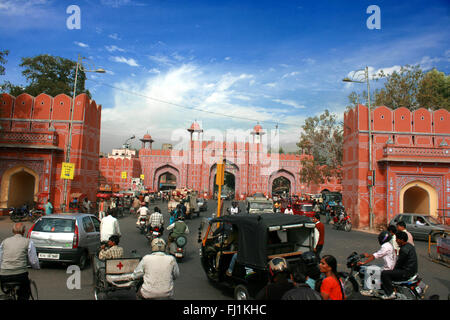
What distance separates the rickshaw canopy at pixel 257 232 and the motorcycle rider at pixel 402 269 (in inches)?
57.9

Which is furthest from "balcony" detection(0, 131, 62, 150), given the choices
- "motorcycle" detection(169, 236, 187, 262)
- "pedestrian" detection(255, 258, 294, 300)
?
"pedestrian" detection(255, 258, 294, 300)

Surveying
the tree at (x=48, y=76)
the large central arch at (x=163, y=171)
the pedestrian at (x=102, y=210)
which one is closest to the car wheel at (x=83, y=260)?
the pedestrian at (x=102, y=210)

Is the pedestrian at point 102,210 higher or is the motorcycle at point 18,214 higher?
the pedestrian at point 102,210

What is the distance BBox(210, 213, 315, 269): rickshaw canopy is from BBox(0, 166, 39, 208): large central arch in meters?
17.7

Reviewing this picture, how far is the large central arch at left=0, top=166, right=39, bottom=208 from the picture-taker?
19.2 meters

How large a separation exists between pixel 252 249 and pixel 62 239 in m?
4.67

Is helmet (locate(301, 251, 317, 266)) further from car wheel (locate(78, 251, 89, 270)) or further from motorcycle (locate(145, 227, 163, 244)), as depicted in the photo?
car wheel (locate(78, 251, 89, 270))

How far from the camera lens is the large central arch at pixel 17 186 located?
1925 cm

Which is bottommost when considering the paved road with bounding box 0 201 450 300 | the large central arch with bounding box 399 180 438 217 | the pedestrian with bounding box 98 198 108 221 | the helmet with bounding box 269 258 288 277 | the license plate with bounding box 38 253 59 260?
the paved road with bounding box 0 201 450 300

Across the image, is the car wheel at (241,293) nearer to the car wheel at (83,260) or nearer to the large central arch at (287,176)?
the car wheel at (83,260)

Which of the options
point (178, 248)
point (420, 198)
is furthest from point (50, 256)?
point (420, 198)
